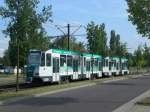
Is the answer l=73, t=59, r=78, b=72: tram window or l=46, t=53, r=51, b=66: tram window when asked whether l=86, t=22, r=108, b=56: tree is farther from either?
l=46, t=53, r=51, b=66: tram window

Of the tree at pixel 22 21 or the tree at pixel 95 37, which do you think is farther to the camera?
the tree at pixel 95 37

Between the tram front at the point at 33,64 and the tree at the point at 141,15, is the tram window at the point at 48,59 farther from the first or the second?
the tree at the point at 141,15

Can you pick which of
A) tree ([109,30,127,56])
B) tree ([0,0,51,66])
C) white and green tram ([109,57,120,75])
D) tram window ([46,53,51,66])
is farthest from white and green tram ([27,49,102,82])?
tree ([109,30,127,56])

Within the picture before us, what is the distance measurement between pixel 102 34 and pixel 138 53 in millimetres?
47153

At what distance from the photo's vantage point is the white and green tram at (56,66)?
1598 inches

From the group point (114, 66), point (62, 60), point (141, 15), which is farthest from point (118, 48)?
point (141, 15)

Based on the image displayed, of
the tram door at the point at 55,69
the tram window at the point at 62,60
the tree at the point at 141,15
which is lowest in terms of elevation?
the tram door at the point at 55,69

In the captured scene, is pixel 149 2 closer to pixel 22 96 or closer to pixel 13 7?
pixel 22 96

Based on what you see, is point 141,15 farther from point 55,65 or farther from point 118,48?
point 118,48

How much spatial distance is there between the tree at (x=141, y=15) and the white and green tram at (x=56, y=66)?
17.9m

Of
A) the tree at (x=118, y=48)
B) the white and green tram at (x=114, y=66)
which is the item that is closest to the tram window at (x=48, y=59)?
the white and green tram at (x=114, y=66)

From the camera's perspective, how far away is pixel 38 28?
31312 millimetres

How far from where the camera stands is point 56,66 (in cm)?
4306

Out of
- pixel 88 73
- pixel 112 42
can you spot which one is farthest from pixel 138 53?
pixel 88 73
